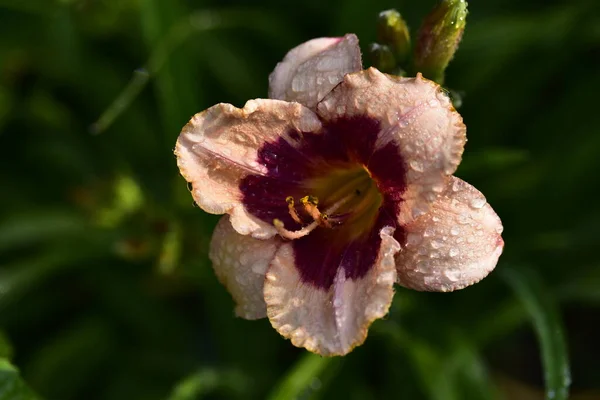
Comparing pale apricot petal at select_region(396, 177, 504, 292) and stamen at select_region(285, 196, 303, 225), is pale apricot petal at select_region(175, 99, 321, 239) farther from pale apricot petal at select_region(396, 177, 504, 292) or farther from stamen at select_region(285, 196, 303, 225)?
pale apricot petal at select_region(396, 177, 504, 292)

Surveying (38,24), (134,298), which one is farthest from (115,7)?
(134,298)

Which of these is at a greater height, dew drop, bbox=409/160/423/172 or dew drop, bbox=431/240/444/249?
dew drop, bbox=409/160/423/172

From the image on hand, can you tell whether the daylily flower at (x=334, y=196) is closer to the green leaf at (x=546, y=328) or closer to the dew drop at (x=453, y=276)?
the dew drop at (x=453, y=276)

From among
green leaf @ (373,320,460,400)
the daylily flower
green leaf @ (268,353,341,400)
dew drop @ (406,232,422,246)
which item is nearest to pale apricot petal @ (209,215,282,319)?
the daylily flower

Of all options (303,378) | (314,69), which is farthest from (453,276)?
(303,378)

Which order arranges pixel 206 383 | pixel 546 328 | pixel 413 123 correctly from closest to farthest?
pixel 413 123 → pixel 546 328 → pixel 206 383

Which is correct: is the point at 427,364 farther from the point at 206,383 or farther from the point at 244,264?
the point at 244,264
